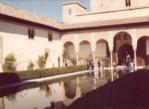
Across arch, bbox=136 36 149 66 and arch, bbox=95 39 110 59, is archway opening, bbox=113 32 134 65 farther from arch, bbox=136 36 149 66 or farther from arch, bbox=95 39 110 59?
arch, bbox=136 36 149 66

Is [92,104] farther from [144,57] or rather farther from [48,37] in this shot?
[144,57]

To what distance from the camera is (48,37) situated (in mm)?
30828

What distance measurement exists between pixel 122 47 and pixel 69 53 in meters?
6.22

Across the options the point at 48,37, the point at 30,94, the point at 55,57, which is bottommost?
the point at 30,94

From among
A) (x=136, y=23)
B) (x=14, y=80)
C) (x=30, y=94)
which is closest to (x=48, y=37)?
(x=136, y=23)

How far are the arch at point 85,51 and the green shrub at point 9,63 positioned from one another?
14518mm

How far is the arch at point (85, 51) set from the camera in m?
36.2

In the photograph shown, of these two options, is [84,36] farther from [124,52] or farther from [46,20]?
[124,52]

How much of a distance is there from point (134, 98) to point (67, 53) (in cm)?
2731

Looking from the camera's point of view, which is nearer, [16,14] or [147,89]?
[147,89]

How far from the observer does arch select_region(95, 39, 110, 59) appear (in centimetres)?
3603

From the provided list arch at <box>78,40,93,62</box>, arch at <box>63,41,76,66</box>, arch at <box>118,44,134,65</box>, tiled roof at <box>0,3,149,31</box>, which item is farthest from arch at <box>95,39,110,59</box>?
tiled roof at <box>0,3,149,31</box>

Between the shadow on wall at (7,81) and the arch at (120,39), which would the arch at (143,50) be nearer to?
the arch at (120,39)

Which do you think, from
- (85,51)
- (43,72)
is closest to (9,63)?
(43,72)
